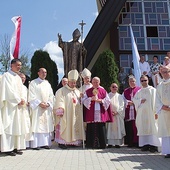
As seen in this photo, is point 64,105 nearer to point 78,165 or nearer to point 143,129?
point 143,129

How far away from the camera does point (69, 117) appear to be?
307 inches

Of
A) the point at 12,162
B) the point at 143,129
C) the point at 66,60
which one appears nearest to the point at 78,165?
the point at 12,162

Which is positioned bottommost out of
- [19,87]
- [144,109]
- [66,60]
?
[144,109]

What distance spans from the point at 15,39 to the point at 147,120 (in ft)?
19.4

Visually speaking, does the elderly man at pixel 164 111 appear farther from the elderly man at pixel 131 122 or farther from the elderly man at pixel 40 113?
the elderly man at pixel 40 113

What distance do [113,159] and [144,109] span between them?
1.94m

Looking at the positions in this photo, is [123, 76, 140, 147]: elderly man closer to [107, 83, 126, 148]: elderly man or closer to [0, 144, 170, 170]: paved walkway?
[107, 83, 126, 148]: elderly man

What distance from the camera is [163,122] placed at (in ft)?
19.7

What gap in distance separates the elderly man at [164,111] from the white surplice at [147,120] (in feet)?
3.12

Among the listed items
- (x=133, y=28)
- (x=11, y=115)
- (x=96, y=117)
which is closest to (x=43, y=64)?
(x=133, y=28)

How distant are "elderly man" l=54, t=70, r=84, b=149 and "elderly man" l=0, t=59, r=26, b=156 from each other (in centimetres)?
141

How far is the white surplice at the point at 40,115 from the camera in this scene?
7.45 m

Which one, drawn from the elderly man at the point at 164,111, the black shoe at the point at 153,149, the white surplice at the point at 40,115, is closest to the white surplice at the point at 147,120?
the black shoe at the point at 153,149

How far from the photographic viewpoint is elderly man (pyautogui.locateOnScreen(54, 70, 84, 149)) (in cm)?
765
